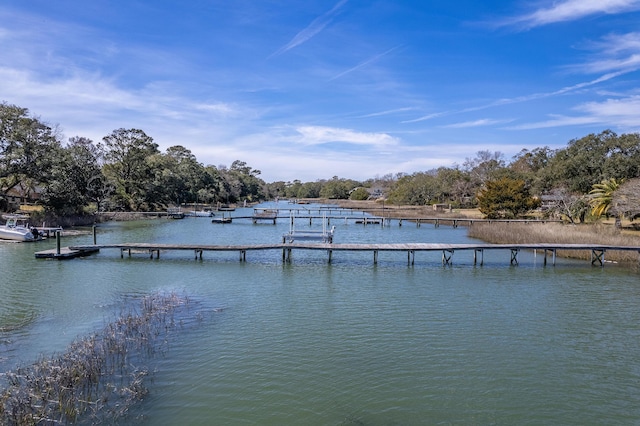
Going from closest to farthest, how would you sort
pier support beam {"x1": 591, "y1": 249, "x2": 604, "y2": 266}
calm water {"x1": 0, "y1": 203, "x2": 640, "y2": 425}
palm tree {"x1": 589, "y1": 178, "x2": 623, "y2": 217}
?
1. calm water {"x1": 0, "y1": 203, "x2": 640, "y2": 425}
2. pier support beam {"x1": 591, "y1": 249, "x2": 604, "y2": 266}
3. palm tree {"x1": 589, "y1": 178, "x2": 623, "y2": 217}

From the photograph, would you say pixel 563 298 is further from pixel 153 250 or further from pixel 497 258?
pixel 153 250

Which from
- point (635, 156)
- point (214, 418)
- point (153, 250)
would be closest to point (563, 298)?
point (214, 418)

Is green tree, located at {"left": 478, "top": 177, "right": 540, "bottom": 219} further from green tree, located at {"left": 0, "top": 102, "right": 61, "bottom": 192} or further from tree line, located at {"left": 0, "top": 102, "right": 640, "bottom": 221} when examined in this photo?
green tree, located at {"left": 0, "top": 102, "right": 61, "bottom": 192}

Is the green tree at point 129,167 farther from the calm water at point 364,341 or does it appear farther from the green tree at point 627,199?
the green tree at point 627,199

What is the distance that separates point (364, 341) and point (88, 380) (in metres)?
6.11

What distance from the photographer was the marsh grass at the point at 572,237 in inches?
945

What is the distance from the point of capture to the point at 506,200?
158ft

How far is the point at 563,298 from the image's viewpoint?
15633 millimetres

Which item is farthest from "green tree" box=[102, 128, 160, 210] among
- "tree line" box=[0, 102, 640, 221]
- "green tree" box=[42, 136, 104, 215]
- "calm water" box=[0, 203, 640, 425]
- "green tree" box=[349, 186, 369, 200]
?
"green tree" box=[349, 186, 369, 200]

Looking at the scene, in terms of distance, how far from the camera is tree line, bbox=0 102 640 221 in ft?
110

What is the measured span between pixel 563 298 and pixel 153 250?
19.9 meters

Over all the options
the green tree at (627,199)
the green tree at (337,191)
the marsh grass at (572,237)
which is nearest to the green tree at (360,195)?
the green tree at (337,191)

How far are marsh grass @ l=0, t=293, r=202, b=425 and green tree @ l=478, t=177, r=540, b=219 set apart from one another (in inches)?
1736

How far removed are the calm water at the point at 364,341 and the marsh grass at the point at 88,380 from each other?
453mm
